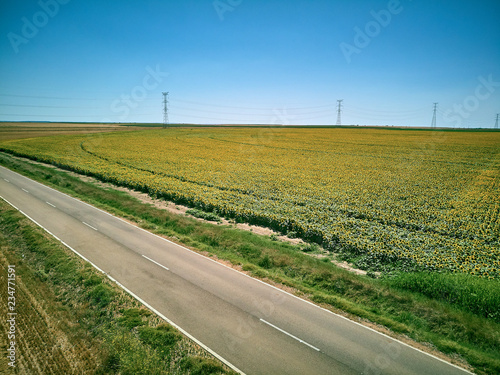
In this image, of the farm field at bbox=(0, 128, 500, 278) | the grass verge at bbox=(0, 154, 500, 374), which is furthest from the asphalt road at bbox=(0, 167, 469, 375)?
the farm field at bbox=(0, 128, 500, 278)

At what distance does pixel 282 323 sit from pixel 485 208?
25091mm

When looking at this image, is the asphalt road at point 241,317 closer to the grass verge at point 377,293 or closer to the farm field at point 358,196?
the grass verge at point 377,293

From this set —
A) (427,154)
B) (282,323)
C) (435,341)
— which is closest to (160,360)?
(282,323)

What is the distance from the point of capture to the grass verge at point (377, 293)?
1034 cm

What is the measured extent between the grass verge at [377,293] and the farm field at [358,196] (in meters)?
2.26

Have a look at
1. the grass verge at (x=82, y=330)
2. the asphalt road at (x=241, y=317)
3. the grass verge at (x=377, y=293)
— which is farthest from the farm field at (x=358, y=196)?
the grass verge at (x=82, y=330)

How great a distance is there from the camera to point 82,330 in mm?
10461

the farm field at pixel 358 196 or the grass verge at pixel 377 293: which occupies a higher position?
the farm field at pixel 358 196

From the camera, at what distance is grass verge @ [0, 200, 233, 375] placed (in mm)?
8874

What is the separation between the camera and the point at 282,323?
1103 cm

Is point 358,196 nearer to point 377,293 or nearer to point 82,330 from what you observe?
point 377,293

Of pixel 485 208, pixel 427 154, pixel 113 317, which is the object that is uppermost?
pixel 427 154

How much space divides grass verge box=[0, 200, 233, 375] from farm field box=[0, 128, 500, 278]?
1180 centimetres

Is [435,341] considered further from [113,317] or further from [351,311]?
[113,317]
